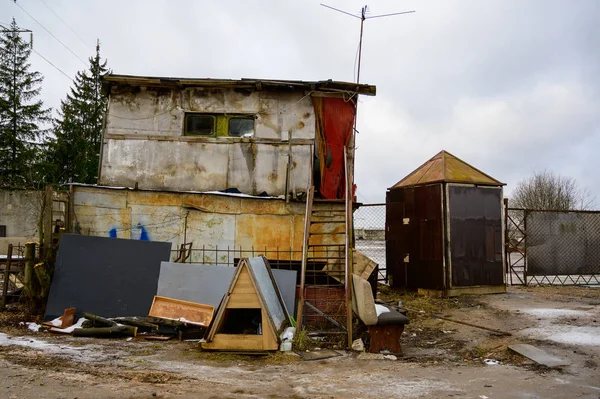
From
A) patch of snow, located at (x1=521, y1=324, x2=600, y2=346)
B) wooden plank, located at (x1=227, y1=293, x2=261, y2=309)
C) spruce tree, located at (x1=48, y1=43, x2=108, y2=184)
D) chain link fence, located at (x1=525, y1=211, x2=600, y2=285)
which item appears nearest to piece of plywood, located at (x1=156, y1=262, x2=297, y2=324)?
wooden plank, located at (x1=227, y1=293, x2=261, y2=309)

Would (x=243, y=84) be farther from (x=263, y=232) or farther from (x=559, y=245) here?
(x=559, y=245)

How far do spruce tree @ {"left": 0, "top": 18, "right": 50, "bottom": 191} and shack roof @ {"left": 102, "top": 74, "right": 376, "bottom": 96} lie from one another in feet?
63.2

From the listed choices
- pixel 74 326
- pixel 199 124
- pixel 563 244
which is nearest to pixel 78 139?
pixel 199 124

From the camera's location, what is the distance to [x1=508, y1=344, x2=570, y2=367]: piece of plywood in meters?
6.25

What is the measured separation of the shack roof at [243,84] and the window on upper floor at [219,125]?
809mm

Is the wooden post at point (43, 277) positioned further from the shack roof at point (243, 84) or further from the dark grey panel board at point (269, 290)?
the shack roof at point (243, 84)

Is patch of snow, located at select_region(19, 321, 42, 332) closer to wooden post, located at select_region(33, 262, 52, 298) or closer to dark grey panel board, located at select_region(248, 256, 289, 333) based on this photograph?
wooden post, located at select_region(33, 262, 52, 298)

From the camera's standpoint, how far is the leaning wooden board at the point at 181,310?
→ 8.59 m

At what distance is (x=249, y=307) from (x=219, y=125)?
260 inches

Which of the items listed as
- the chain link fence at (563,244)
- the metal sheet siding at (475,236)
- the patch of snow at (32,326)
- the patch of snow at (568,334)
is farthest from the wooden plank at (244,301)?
the chain link fence at (563,244)

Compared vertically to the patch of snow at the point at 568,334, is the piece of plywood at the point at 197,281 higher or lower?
higher

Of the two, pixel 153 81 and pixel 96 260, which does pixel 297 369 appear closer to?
pixel 96 260

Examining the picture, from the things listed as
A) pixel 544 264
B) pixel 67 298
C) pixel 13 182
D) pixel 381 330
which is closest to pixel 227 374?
pixel 381 330

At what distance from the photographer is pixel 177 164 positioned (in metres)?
12.4
